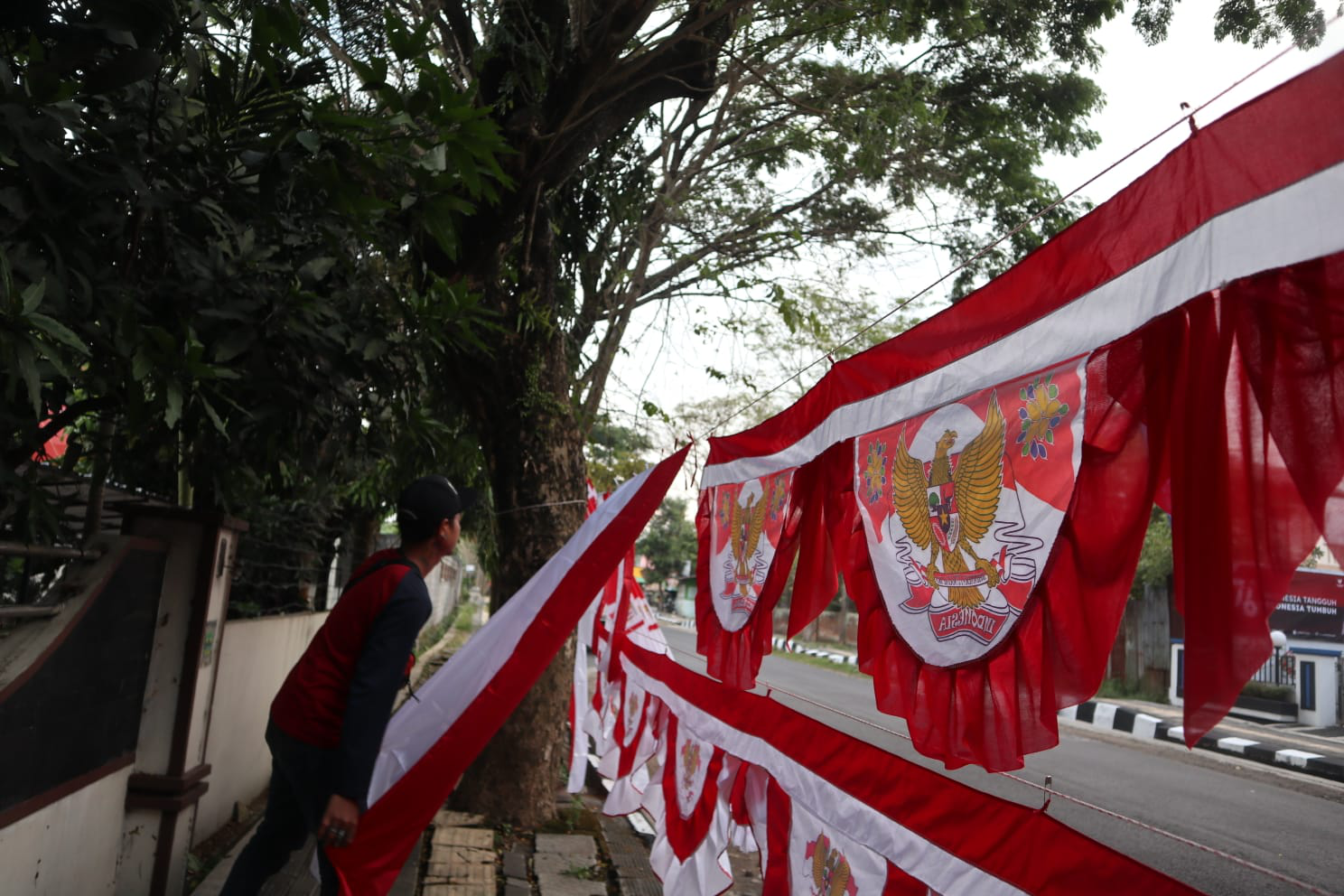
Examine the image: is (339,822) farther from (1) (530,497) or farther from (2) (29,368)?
(1) (530,497)

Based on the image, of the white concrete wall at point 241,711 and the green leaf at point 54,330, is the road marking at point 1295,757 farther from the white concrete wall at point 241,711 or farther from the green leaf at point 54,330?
the green leaf at point 54,330

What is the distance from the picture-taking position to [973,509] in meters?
2.18

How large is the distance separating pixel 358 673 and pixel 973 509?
1.81m

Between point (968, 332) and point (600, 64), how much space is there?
3772 mm

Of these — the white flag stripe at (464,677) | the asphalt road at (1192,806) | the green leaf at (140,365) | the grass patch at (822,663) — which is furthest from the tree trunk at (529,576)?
the grass patch at (822,663)

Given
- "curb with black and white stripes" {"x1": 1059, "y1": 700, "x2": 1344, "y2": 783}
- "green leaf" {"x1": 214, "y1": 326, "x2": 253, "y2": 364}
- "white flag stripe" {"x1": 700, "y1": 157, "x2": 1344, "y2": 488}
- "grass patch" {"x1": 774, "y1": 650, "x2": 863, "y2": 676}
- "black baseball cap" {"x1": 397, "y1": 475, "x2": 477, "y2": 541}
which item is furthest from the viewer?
"grass patch" {"x1": 774, "y1": 650, "x2": 863, "y2": 676}

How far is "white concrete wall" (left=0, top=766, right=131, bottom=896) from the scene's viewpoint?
3273 millimetres

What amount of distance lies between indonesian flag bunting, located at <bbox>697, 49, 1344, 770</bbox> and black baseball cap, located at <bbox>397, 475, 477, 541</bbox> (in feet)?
4.39

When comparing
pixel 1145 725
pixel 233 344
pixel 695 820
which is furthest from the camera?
pixel 1145 725

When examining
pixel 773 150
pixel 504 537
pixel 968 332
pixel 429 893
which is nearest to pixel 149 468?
pixel 504 537

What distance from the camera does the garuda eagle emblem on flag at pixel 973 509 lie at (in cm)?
199

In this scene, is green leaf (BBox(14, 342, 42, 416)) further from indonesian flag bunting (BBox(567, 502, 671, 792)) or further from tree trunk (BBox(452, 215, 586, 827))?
tree trunk (BBox(452, 215, 586, 827))

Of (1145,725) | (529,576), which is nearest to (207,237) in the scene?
(529,576)

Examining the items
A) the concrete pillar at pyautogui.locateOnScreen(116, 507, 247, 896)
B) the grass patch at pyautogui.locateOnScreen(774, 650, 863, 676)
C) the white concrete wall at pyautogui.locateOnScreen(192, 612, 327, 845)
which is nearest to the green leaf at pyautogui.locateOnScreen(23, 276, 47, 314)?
the concrete pillar at pyautogui.locateOnScreen(116, 507, 247, 896)
